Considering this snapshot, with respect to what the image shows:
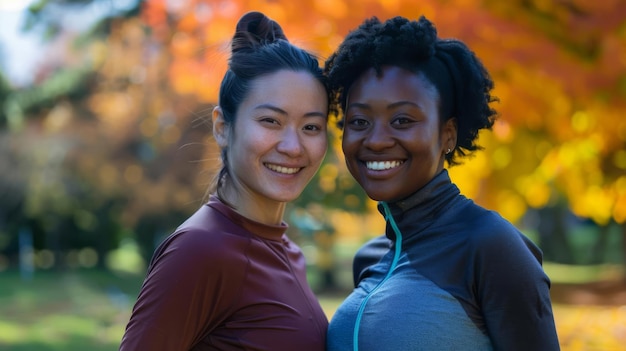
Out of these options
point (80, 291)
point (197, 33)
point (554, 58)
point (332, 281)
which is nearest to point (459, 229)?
point (554, 58)

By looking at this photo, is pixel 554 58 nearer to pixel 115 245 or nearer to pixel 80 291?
pixel 80 291

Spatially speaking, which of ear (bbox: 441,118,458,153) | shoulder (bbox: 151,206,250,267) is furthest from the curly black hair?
shoulder (bbox: 151,206,250,267)

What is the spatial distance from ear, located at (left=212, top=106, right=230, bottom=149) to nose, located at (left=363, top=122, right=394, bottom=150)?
58 centimetres

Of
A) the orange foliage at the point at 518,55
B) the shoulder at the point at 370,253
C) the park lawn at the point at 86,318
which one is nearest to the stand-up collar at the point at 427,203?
the shoulder at the point at 370,253

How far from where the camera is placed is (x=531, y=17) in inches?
261

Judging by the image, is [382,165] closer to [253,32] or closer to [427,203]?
[427,203]

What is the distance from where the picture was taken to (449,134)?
2.42 metres

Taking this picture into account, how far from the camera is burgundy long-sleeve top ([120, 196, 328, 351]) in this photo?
2.20 metres

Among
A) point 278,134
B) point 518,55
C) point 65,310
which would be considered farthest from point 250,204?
point 65,310

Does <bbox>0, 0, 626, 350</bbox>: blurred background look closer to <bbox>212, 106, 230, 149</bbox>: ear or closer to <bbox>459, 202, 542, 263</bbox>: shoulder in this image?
<bbox>212, 106, 230, 149</bbox>: ear

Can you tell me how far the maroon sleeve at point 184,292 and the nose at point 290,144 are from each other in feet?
1.25

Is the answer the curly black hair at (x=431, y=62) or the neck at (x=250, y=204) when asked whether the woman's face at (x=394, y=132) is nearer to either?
the curly black hair at (x=431, y=62)

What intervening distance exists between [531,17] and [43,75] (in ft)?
65.4

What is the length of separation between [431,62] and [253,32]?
743 millimetres
